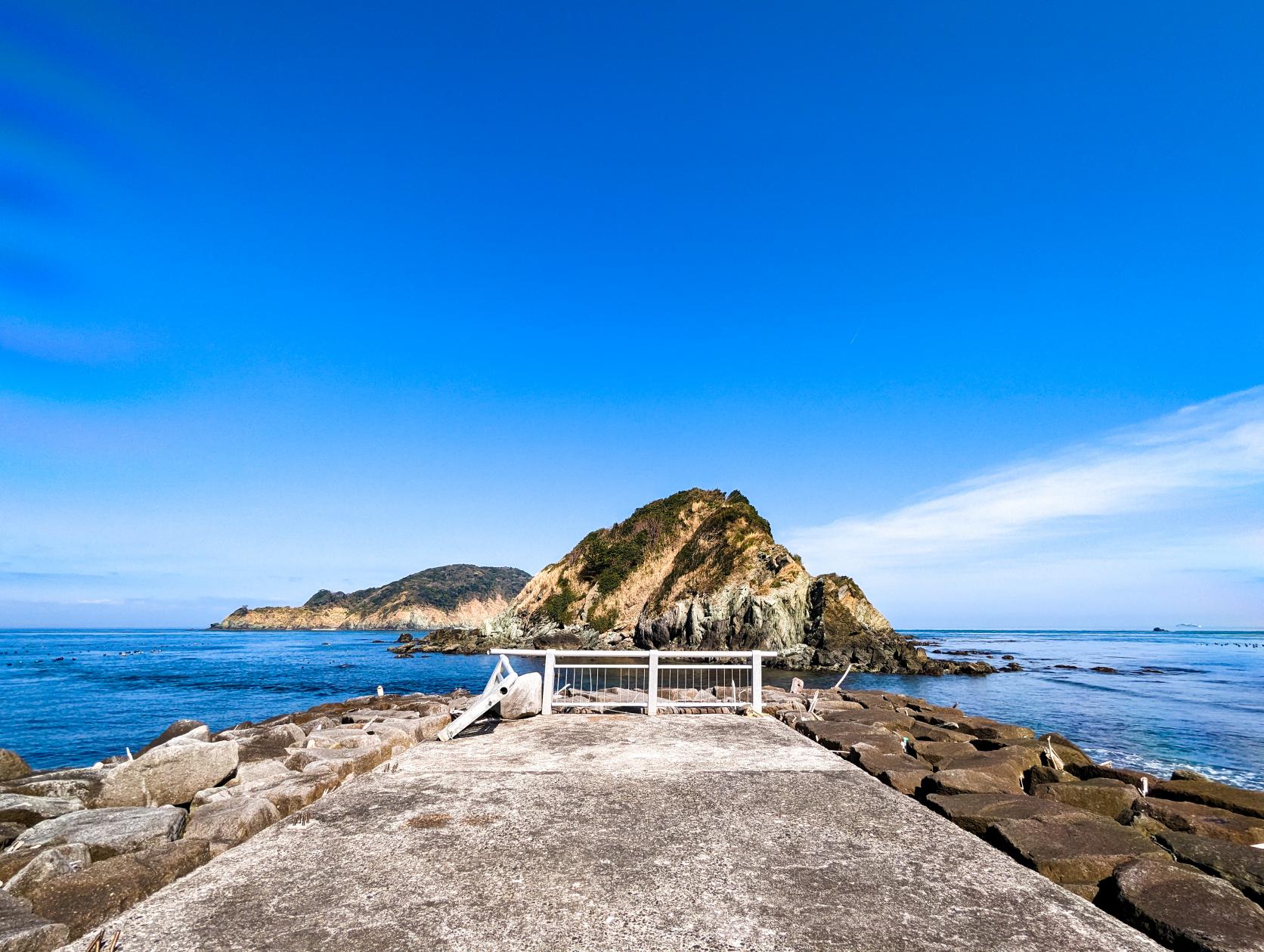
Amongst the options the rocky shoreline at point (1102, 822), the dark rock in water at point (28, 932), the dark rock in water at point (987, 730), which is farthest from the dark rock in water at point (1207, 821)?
the dark rock in water at point (28, 932)

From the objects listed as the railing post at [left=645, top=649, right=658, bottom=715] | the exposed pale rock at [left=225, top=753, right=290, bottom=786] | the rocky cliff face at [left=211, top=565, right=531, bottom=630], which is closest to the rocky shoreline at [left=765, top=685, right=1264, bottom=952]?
the railing post at [left=645, top=649, right=658, bottom=715]

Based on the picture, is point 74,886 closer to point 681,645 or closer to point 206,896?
point 206,896

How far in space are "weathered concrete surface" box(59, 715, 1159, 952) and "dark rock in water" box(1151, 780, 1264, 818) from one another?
13.4 ft

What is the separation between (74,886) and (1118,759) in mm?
21290

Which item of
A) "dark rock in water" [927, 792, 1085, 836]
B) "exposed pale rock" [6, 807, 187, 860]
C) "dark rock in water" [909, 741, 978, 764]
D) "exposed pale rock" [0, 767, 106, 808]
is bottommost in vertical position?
"exposed pale rock" [0, 767, 106, 808]

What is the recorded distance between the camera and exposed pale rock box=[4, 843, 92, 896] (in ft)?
13.7

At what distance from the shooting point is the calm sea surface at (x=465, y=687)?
19766mm

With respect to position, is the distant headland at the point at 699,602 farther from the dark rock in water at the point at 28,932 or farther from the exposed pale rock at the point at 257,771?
the dark rock in water at the point at 28,932

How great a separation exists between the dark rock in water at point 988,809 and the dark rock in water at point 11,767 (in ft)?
38.7

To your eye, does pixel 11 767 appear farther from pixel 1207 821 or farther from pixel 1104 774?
pixel 1104 774

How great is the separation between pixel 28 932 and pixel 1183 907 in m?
6.51

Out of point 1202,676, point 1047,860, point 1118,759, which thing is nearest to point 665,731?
point 1047,860

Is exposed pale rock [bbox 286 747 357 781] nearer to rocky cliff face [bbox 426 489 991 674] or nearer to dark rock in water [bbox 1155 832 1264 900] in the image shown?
dark rock in water [bbox 1155 832 1264 900]

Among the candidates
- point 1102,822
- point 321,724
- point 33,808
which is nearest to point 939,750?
point 1102,822
